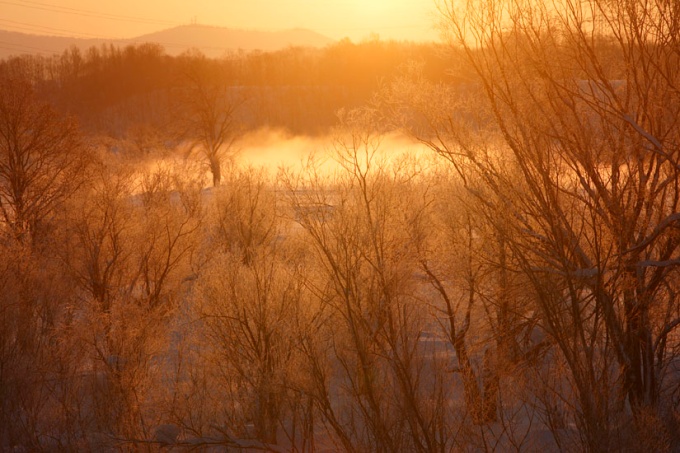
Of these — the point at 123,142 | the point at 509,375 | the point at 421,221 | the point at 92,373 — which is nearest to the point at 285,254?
the point at 421,221

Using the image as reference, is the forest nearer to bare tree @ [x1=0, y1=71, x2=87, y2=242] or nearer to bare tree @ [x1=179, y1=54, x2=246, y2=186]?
bare tree @ [x1=0, y1=71, x2=87, y2=242]

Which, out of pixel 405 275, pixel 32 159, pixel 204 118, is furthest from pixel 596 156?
pixel 204 118

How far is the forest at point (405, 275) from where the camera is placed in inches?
366

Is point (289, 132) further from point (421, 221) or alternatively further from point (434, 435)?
point (434, 435)

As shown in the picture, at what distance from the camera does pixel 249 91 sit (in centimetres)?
7562

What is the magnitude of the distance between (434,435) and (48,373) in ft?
32.9

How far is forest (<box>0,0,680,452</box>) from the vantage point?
9.29 m

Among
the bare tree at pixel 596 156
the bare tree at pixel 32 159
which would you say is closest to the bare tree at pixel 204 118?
the bare tree at pixel 32 159

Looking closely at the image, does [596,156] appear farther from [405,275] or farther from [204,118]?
[204,118]

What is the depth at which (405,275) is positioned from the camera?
44.9 ft

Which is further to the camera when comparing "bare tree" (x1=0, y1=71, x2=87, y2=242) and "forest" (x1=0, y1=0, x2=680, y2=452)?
"bare tree" (x1=0, y1=71, x2=87, y2=242)

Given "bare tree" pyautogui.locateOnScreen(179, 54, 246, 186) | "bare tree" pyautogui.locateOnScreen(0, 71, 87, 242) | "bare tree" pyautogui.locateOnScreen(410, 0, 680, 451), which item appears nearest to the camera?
"bare tree" pyautogui.locateOnScreen(410, 0, 680, 451)

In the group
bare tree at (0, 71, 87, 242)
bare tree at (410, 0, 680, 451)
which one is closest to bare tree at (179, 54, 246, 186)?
bare tree at (0, 71, 87, 242)

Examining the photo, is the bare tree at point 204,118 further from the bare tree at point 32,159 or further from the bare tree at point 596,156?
the bare tree at point 596,156
